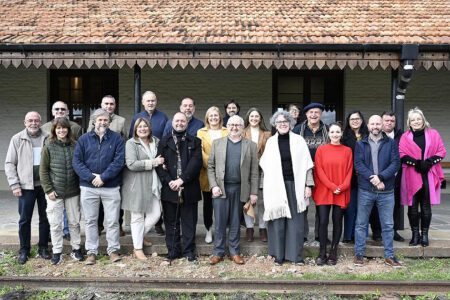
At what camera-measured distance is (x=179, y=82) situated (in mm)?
10664

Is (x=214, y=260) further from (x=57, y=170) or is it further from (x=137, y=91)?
(x=137, y=91)

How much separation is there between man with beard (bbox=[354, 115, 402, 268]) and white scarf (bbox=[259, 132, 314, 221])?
27.3 inches

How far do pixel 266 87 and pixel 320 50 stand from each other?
3.64 meters

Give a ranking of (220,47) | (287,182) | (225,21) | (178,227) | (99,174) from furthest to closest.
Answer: (225,21), (220,47), (178,227), (287,182), (99,174)

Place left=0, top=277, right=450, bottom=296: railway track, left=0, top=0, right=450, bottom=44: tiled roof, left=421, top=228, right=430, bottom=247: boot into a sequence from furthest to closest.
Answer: left=0, top=0, right=450, bottom=44: tiled roof < left=421, top=228, right=430, bottom=247: boot < left=0, top=277, right=450, bottom=296: railway track

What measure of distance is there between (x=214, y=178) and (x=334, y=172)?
1559 millimetres

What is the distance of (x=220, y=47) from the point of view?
710 cm

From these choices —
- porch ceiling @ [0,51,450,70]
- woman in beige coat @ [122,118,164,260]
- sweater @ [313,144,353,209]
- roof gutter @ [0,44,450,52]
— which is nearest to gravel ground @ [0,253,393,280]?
woman in beige coat @ [122,118,164,260]

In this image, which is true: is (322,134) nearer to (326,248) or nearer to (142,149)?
(326,248)

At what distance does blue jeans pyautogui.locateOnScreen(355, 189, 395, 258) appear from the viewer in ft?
17.1

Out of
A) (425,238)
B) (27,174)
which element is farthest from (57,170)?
(425,238)

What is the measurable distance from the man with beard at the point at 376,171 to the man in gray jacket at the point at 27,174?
13.9ft

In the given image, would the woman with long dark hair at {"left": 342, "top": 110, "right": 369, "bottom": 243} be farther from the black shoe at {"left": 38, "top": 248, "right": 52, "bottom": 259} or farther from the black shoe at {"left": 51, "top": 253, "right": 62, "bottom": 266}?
the black shoe at {"left": 38, "top": 248, "right": 52, "bottom": 259}

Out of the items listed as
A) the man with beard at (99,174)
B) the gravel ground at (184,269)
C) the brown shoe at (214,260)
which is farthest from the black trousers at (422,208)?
the man with beard at (99,174)
